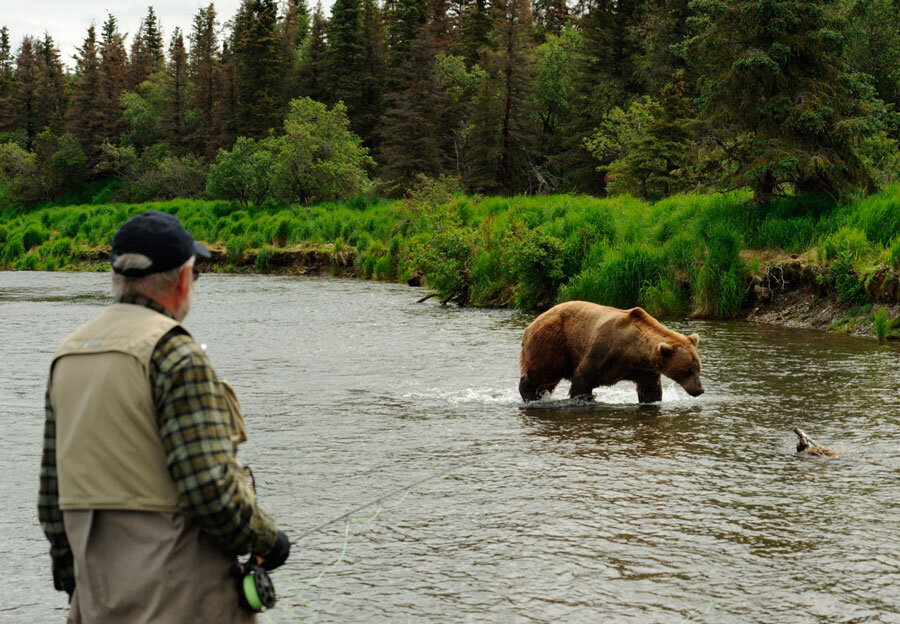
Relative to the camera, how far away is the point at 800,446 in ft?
25.8

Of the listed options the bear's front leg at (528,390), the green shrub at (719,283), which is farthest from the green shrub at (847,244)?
the bear's front leg at (528,390)

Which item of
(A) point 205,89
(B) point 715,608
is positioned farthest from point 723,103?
(A) point 205,89

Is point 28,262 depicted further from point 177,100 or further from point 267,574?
point 267,574

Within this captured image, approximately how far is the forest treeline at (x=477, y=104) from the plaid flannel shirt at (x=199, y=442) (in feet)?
58.5

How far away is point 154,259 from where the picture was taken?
2.87 m

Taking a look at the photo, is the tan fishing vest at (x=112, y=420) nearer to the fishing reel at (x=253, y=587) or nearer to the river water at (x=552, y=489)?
the fishing reel at (x=253, y=587)

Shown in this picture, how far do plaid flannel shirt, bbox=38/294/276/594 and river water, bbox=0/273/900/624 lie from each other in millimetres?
2184

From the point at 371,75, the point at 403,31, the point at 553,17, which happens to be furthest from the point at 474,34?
the point at 553,17

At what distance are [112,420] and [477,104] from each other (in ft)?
170

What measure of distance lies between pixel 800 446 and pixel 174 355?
6.44 meters

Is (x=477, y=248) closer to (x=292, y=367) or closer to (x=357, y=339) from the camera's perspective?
(x=357, y=339)

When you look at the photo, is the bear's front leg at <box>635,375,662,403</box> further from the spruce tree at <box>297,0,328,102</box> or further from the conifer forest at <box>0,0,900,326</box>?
the spruce tree at <box>297,0,328,102</box>

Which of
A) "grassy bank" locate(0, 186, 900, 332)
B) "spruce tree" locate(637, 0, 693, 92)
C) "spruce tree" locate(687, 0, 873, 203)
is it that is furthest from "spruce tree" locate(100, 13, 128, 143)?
"spruce tree" locate(687, 0, 873, 203)

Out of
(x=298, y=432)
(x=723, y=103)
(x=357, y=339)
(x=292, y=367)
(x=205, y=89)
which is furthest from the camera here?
(x=205, y=89)
